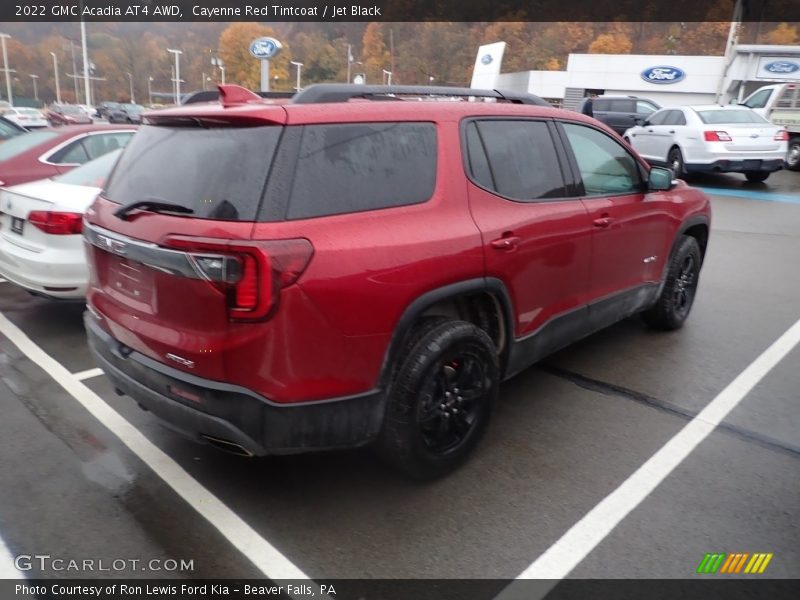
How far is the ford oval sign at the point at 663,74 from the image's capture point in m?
40.2

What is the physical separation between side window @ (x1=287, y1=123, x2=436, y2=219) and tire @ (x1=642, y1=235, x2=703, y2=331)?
288cm

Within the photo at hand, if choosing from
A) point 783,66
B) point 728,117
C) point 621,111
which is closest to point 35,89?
point 783,66

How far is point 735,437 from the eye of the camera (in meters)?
3.57

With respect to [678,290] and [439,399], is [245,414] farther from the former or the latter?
[678,290]

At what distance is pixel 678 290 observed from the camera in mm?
5188

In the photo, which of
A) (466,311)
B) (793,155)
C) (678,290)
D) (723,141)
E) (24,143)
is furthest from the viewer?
(793,155)

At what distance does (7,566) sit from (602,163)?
13.0 ft

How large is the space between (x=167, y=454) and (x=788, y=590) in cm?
291

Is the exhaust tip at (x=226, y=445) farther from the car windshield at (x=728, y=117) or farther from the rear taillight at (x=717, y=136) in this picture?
the car windshield at (x=728, y=117)

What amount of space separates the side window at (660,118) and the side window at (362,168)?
13.6 metres

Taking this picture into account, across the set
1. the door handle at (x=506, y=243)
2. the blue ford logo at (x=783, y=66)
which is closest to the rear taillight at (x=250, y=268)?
the door handle at (x=506, y=243)

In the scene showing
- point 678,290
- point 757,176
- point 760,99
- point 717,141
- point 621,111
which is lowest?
point 678,290

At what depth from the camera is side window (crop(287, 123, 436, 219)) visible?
253 cm

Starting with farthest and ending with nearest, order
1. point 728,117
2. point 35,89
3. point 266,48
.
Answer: point 35,89 → point 266,48 → point 728,117
